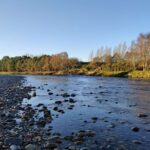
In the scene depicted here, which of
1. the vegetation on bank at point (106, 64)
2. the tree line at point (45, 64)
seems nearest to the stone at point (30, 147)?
the vegetation on bank at point (106, 64)

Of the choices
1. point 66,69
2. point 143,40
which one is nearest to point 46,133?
point 143,40

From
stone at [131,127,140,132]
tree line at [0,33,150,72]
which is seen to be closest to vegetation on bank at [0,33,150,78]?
tree line at [0,33,150,72]

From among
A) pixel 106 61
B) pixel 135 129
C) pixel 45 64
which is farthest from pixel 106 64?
pixel 135 129

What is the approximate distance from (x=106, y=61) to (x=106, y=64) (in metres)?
3.34

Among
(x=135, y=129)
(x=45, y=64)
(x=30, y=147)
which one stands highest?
(x=45, y=64)

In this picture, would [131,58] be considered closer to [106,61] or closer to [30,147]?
[106,61]

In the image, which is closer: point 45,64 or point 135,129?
point 135,129

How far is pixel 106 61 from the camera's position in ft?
473

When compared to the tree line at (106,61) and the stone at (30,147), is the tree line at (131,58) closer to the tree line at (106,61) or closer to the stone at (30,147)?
the tree line at (106,61)

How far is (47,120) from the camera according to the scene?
18.3 meters

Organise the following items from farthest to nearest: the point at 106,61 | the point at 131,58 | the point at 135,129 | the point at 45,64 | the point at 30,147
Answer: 1. the point at 45,64
2. the point at 106,61
3. the point at 131,58
4. the point at 135,129
5. the point at 30,147

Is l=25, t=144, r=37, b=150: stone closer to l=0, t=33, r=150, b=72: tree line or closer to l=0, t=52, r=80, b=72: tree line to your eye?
l=0, t=33, r=150, b=72: tree line

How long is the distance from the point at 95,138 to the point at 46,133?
2.62m

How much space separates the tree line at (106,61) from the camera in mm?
107312
